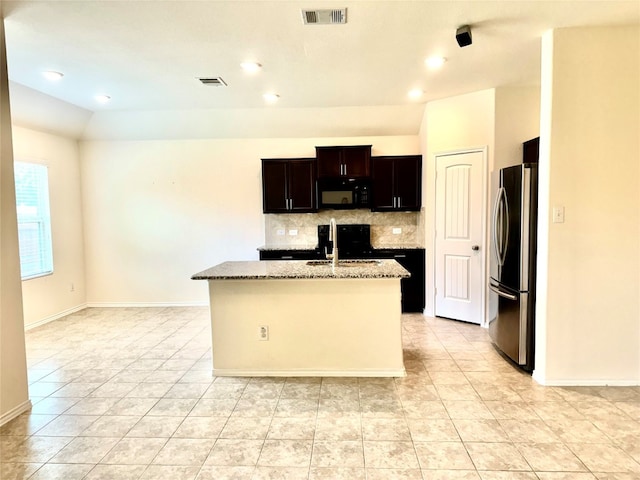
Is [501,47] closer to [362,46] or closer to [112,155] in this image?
[362,46]

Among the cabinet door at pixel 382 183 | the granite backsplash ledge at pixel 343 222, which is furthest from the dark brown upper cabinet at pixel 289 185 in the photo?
the cabinet door at pixel 382 183

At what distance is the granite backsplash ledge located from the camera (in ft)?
17.4

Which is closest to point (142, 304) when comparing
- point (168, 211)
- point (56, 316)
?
point (56, 316)

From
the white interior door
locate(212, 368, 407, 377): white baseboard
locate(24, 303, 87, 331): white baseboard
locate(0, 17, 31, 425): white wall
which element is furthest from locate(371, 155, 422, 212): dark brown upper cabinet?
locate(24, 303, 87, 331): white baseboard

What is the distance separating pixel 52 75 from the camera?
346cm

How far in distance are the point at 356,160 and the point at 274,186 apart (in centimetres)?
122

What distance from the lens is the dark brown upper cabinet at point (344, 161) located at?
4969 millimetres

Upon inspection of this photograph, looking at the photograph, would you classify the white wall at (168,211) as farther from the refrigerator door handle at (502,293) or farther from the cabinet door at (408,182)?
the refrigerator door handle at (502,293)

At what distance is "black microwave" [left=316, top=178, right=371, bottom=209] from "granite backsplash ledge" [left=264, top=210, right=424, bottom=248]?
0.22 m

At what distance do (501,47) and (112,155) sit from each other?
5.19 metres

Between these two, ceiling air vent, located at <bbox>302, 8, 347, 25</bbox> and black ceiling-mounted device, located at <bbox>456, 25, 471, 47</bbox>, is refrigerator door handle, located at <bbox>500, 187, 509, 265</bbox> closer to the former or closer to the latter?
black ceiling-mounted device, located at <bbox>456, 25, 471, 47</bbox>

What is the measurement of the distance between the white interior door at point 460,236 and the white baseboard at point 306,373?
1.79 metres

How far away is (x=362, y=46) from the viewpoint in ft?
9.42

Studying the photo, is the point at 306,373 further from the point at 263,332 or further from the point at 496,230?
the point at 496,230
